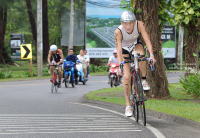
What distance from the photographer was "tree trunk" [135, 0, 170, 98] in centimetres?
1336

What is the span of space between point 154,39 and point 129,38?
504 cm

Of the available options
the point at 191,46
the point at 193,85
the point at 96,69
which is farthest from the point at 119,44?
the point at 96,69

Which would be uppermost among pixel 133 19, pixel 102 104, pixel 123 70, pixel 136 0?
pixel 136 0

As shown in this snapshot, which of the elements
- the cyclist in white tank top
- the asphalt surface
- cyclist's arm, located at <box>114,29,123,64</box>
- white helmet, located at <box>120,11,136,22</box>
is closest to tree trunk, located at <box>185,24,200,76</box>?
the asphalt surface

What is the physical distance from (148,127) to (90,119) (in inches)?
62.7

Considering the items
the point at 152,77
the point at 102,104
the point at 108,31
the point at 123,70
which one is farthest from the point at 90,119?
the point at 108,31

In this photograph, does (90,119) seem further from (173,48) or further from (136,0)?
(173,48)

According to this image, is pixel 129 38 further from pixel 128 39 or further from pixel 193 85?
pixel 193 85

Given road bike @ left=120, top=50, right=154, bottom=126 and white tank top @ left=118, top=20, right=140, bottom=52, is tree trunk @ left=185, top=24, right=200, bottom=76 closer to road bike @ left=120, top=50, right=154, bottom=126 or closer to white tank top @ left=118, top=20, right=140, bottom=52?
road bike @ left=120, top=50, right=154, bottom=126

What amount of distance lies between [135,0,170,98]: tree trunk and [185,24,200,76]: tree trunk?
4.20 metres

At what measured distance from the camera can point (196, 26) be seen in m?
17.6

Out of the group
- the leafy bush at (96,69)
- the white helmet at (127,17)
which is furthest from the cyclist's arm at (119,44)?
the leafy bush at (96,69)

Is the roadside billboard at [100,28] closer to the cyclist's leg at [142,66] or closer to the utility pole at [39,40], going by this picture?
the utility pole at [39,40]

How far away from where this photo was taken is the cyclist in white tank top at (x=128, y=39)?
8288 mm
